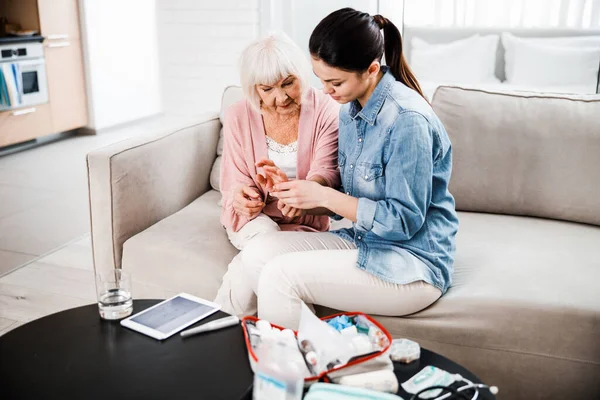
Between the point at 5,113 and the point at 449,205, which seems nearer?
the point at 449,205

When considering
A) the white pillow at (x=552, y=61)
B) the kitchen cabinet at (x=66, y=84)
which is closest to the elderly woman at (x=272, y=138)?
the white pillow at (x=552, y=61)

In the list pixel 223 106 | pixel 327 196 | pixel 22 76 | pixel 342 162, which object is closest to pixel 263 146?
pixel 342 162

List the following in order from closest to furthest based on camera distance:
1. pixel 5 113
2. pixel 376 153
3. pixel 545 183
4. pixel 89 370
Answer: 1. pixel 89 370
2. pixel 376 153
3. pixel 545 183
4. pixel 5 113

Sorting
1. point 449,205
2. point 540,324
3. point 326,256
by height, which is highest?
point 449,205

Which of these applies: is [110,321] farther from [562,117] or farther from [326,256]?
[562,117]

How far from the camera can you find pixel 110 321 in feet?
4.39

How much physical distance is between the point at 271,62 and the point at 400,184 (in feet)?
1.90

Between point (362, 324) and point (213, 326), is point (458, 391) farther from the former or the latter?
point (213, 326)

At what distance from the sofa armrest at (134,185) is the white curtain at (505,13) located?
1.47m

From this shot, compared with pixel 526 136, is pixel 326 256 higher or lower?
lower

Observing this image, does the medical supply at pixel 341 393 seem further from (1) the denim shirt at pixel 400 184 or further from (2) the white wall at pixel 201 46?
(2) the white wall at pixel 201 46

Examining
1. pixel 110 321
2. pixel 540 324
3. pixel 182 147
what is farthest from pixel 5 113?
pixel 540 324

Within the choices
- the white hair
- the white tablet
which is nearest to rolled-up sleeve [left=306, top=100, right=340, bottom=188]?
the white hair

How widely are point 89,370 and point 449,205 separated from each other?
2.98ft
